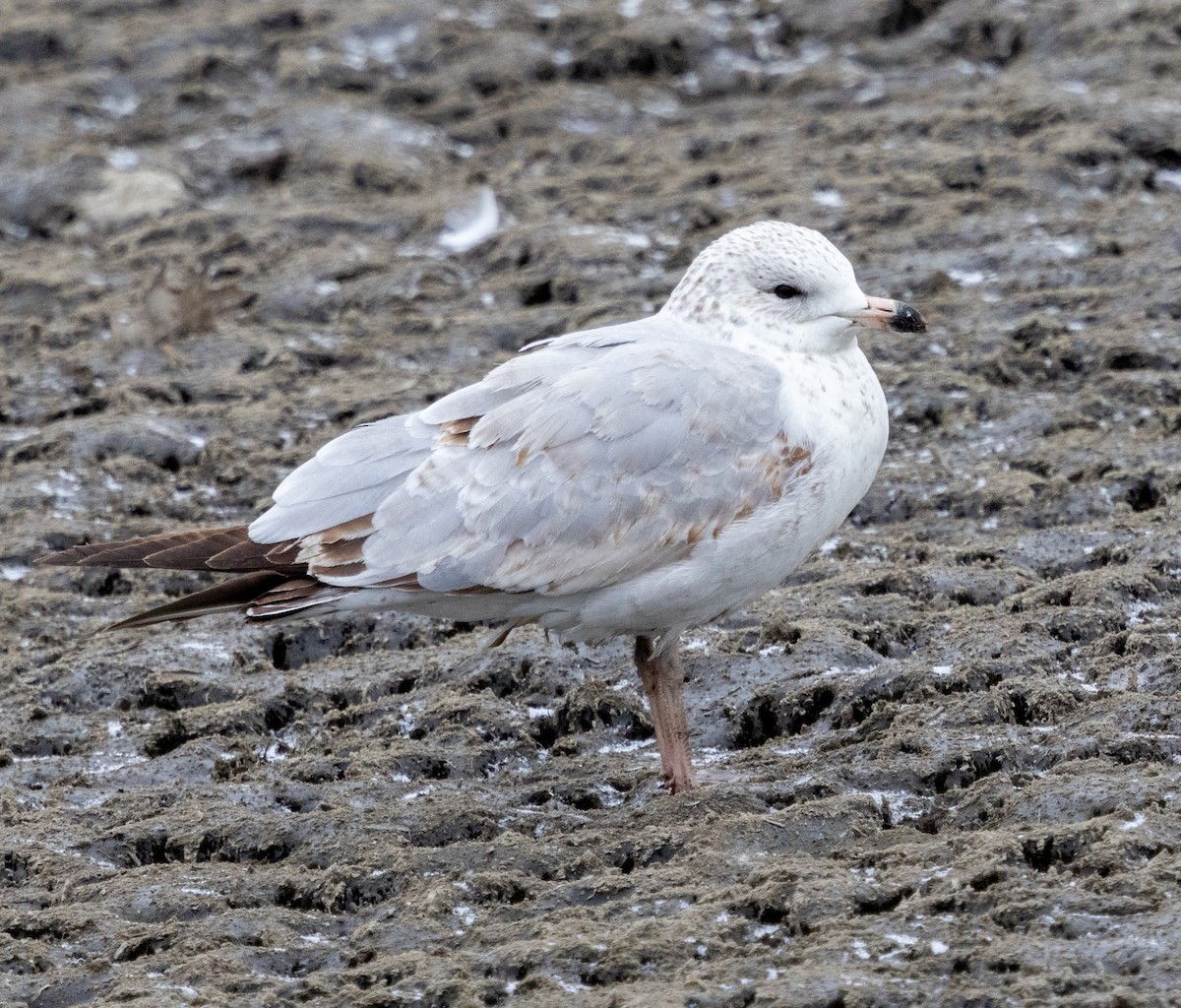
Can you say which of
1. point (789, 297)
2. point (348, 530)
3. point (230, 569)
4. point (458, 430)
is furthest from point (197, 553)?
point (789, 297)

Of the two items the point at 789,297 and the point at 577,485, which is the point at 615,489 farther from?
the point at 789,297

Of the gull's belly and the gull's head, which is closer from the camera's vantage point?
the gull's belly

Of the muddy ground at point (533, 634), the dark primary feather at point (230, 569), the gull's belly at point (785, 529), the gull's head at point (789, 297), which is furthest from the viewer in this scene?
the gull's head at point (789, 297)

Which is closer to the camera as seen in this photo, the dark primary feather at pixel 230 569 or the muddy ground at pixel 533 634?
the muddy ground at pixel 533 634

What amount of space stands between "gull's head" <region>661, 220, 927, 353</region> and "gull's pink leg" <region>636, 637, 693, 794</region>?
811 millimetres

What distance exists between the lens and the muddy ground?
340 centimetres

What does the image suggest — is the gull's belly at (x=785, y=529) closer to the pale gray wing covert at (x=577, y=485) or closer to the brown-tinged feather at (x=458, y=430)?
the pale gray wing covert at (x=577, y=485)

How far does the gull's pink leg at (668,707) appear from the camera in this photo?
13.8 feet

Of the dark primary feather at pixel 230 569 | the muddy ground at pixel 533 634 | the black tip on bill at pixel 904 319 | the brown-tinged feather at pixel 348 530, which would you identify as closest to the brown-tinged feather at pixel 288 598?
the dark primary feather at pixel 230 569

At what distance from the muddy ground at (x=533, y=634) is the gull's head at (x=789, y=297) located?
900mm

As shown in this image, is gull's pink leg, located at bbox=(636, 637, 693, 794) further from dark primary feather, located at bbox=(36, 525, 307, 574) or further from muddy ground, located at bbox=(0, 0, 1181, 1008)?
dark primary feather, located at bbox=(36, 525, 307, 574)

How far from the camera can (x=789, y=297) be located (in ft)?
14.2

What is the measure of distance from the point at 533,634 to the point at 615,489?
1059 millimetres

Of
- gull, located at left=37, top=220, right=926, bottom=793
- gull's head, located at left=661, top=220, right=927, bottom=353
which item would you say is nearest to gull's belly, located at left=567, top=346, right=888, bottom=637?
gull, located at left=37, top=220, right=926, bottom=793
